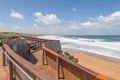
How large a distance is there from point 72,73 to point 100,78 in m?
1.82

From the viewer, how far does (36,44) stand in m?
15.5

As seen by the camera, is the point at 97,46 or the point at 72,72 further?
the point at 97,46

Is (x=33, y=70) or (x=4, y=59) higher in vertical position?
(x=33, y=70)

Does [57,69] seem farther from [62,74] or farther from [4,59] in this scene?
[4,59]

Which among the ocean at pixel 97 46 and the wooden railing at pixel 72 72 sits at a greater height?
the wooden railing at pixel 72 72

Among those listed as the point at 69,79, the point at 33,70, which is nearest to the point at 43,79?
the point at 33,70

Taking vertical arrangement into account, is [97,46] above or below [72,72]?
below

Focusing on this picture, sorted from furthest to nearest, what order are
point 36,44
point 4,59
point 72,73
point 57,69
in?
point 36,44 < point 4,59 < point 57,69 < point 72,73

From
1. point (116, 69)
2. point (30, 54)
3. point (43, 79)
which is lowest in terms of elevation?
point (116, 69)

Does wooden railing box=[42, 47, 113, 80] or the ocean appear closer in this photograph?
wooden railing box=[42, 47, 113, 80]

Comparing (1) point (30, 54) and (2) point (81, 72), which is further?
(1) point (30, 54)

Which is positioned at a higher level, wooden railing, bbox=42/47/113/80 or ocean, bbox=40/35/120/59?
wooden railing, bbox=42/47/113/80

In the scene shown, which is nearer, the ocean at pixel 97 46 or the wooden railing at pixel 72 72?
the wooden railing at pixel 72 72

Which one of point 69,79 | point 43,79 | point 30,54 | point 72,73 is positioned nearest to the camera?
point 43,79
